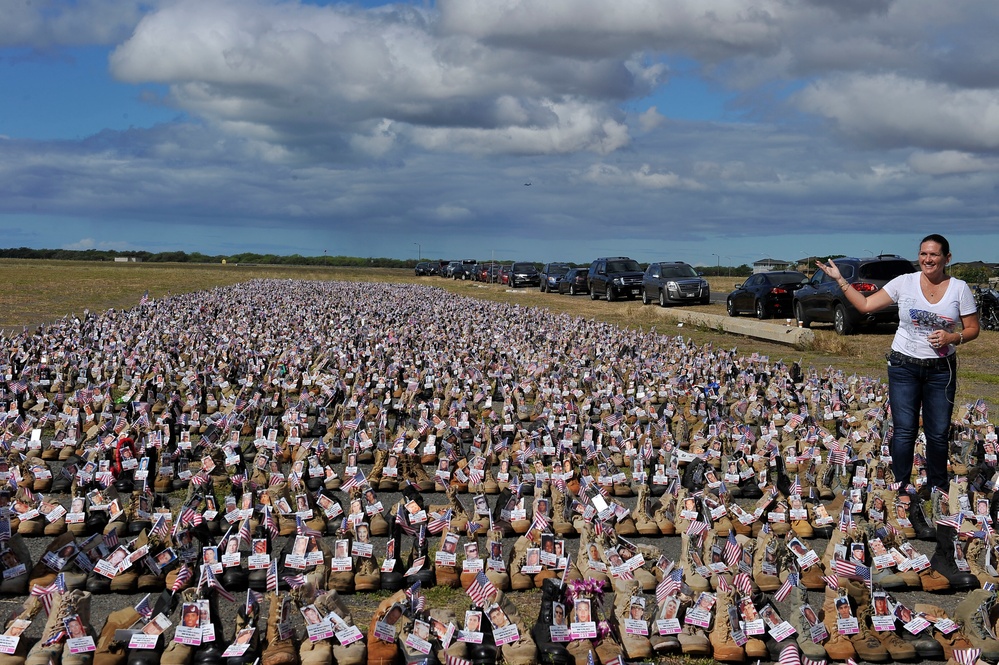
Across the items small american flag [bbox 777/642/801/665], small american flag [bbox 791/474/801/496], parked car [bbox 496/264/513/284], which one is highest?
parked car [bbox 496/264/513/284]

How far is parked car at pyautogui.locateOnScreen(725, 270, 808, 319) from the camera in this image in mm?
27484

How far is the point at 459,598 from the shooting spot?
5598 mm

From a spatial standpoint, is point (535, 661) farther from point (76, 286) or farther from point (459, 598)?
point (76, 286)

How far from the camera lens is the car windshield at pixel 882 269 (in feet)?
73.3

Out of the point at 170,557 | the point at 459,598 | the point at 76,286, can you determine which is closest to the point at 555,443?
the point at 459,598

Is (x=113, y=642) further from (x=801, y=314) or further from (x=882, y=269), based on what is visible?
(x=801, y=314)

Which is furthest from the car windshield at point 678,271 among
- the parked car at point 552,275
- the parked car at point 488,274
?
the parked car at point 488,274

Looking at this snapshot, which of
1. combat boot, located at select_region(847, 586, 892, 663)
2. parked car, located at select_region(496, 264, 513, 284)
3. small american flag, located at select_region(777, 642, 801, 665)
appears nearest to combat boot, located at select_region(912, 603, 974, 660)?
combat boot, located at select_region(847, 586, 892, 663)

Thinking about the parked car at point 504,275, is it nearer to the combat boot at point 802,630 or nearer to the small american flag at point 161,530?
the small american flag at point 161,530

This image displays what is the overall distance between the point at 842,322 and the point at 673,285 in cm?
1223

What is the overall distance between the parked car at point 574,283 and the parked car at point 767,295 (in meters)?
A: 17.1

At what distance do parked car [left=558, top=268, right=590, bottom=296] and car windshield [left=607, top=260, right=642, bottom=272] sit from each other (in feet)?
15.8

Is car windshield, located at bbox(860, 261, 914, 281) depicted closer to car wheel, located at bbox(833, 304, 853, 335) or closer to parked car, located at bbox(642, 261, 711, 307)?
car wheel, located at bbox(833, 304, 853, 335)

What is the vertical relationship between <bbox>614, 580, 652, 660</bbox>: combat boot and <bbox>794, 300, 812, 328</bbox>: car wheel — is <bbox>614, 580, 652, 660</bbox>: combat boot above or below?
below
